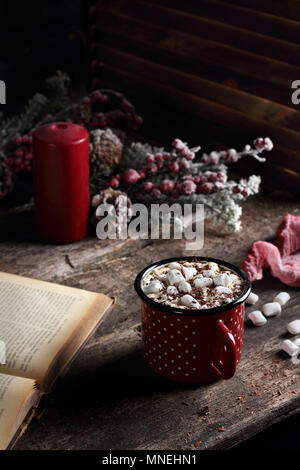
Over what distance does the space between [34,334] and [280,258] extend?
21.5 inches

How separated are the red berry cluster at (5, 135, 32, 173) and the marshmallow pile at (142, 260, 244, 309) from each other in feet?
2.10

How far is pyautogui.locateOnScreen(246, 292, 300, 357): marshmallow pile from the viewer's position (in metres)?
1.03

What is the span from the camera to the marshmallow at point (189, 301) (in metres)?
0.92

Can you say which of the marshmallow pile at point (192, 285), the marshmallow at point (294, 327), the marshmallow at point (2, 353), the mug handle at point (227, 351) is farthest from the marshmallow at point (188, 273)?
the marshmallow at point (2, 353)

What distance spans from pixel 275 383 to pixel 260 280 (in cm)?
31

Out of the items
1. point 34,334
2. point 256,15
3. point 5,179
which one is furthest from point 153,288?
point 256,15

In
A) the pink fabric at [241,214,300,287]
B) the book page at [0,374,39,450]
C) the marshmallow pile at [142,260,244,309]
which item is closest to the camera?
the book page at [0,374,39,450]

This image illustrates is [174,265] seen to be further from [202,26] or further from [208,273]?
[202,26]

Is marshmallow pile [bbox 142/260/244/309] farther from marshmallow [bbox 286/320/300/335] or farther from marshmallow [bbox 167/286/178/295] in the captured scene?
marshmallow [bbox 286/320/300/335]

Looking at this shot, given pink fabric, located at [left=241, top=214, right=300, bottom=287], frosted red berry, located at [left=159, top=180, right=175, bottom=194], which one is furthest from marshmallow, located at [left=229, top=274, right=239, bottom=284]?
frosted red berry, located at [left=159, top=180, right=175, bottom=194]

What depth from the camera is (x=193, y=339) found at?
3.01ft

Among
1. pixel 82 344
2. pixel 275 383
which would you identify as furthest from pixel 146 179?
pixel 275 383

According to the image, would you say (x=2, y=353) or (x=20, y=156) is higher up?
(x=20, y=156)

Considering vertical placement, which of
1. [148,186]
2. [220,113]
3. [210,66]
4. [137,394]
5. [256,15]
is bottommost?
[137,394]
